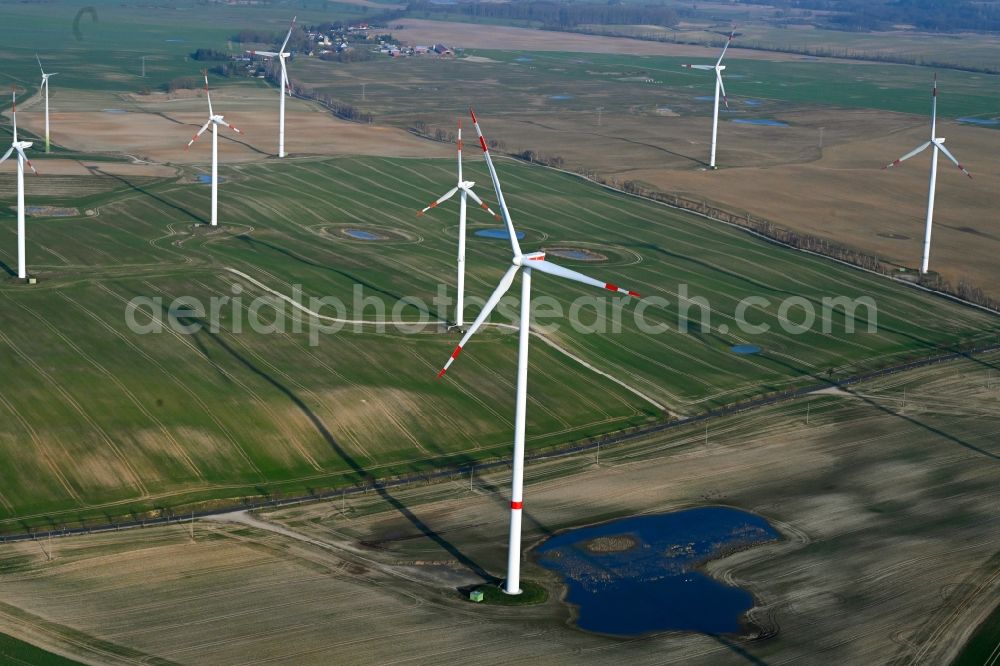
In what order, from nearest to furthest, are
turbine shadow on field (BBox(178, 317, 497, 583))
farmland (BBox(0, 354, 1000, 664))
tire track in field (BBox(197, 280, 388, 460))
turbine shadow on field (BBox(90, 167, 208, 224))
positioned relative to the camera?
farmland (BBox(0, 354, 1000, 664)), turbine shadow on field (BBox(178, 317, 497, 583)), tire track in field (BBox(197, 280, 388, 460)), turbine shadow on field (BBox(90, 167, 208, 224))

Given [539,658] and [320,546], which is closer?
[539,658]

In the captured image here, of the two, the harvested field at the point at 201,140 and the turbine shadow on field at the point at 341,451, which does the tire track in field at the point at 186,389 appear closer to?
the turbine shadow on field at the point at 341,451

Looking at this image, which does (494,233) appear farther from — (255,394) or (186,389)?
(186,389)

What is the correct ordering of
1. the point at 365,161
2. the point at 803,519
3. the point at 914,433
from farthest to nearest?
the point at 365,161, the point at 914,433, the point at 803,519

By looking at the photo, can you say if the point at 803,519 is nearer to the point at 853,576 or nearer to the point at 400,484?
the point at 853,576

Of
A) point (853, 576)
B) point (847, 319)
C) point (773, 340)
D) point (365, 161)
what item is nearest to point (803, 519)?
point (853, 576)

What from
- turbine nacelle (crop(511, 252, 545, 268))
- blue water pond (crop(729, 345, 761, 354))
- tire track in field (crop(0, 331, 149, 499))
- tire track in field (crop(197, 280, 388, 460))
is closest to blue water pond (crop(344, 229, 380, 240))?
tire track in field (crop(197, 280, 388, 460))

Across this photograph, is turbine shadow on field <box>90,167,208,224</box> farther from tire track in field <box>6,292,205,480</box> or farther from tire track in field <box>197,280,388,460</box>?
tire track in field <box>197,280,388,460</box>

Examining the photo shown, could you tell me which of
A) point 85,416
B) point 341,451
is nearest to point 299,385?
point 341,451
